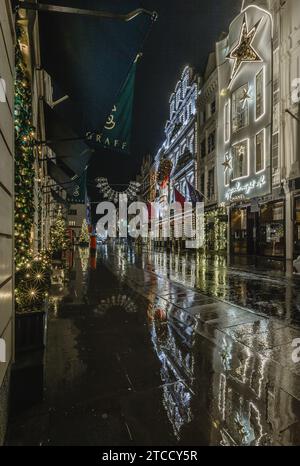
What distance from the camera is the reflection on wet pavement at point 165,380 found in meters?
2.84

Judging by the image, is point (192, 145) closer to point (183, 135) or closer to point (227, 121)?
point (183, 135)

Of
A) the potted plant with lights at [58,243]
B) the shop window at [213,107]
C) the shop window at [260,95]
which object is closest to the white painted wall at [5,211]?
the potted plant with lights at [58,243]

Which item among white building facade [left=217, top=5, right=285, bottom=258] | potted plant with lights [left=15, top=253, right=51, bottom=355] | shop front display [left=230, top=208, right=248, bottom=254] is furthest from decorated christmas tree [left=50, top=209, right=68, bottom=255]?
shop front display [left=230, top=208, right=248, bottom=254]

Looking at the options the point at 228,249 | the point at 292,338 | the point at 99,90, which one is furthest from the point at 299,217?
the point at 99,90

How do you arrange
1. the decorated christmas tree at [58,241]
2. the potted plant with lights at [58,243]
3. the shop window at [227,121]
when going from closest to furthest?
the potted plant with lights at [58,243] → the decorated christmas tree at [58,241] → the shop window at [227,121]

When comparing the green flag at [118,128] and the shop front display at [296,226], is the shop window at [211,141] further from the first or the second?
the green flag at [118,128]

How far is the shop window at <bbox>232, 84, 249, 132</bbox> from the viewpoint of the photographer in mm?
21484

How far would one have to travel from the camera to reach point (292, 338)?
5500mm

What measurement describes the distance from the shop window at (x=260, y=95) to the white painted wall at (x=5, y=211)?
19598 millimetres

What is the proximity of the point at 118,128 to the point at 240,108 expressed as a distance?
62.7ft

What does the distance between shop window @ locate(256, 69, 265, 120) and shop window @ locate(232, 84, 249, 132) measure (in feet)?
2.60

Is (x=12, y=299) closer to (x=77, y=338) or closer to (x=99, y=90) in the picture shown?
(x=77, y=338)

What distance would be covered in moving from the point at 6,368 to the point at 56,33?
5.56 meters

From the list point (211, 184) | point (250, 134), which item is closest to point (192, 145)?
point (211, 184)
